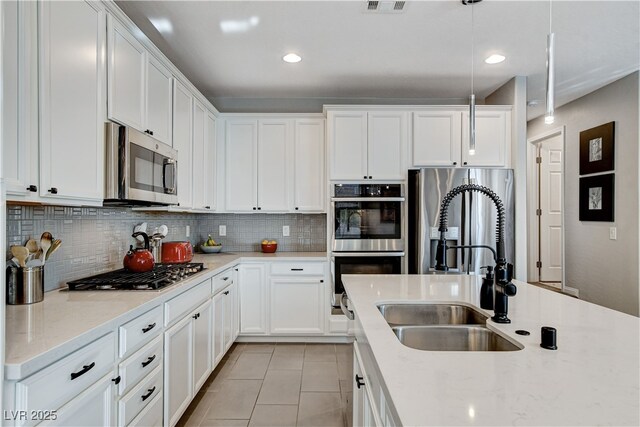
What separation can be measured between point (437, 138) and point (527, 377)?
9.87ft

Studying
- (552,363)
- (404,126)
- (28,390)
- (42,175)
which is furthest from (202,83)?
(552,363)

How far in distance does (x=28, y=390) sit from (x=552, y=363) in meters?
1.40

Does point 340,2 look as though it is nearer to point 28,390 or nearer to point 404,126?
point 404,126

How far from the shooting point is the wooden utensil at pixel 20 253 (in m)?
1.52

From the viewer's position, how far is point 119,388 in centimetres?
147

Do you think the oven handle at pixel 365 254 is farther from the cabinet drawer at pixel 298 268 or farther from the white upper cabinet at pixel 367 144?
the white upper cabinet at pixel 367 144

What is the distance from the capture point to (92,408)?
1299mm

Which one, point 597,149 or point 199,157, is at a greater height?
point 597,149

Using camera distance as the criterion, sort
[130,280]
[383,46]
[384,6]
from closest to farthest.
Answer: [130,280] < [384,6] < [383,46]

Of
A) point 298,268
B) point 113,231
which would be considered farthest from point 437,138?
point 113,231

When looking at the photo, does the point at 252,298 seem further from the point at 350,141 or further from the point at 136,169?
the point at 136,169

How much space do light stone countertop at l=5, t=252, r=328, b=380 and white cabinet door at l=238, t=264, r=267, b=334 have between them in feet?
4.79

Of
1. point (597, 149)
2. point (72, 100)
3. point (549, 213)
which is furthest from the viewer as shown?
point (549, 213)

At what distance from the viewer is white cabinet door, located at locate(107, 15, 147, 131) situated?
6.24 feet
